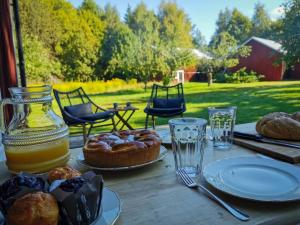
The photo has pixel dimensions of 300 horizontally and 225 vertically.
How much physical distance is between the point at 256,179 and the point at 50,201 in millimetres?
474

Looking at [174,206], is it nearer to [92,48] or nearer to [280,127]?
[280,127]

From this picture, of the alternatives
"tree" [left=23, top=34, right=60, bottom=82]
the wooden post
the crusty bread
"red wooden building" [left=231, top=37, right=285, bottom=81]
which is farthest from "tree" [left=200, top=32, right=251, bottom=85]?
the crusty bread

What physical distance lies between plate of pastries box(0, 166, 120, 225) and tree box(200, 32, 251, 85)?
36.6 ft

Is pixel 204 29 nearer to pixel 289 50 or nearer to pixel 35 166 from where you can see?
pixel 289 50

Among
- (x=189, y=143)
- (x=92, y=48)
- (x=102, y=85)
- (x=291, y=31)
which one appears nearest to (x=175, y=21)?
(x=92, y=48)

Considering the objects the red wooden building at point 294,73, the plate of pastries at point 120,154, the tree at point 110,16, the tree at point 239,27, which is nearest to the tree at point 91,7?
the tree at point 110,16

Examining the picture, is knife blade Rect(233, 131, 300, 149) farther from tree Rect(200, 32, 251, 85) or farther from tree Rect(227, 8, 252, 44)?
tree Rect(227, 8, 252, 44)

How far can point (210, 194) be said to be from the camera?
58 centimetres

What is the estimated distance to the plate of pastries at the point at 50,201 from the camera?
406mm

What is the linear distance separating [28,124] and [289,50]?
5207mm

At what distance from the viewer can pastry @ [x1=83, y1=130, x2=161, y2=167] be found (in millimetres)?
733

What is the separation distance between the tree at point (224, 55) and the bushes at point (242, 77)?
0.40 meters

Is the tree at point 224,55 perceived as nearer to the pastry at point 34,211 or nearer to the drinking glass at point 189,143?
the drinking glass at point 189,143

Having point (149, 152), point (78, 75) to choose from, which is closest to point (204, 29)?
point (78, 75)
